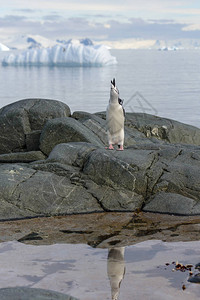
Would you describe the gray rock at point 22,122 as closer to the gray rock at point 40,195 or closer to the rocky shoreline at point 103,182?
the rocky shoreline at point 103,182

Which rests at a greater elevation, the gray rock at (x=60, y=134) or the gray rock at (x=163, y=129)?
the gray rock at (x=60, y=134)

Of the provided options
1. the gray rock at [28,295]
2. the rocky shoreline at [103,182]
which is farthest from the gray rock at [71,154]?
the gray rock at [28,295]

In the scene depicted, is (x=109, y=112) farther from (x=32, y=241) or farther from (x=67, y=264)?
(x=67, y=264)

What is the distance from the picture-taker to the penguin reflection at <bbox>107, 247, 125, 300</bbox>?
240 inches

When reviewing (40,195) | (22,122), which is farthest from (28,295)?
(22,122)

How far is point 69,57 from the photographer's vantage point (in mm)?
62531

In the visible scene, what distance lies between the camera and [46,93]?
50719 mm

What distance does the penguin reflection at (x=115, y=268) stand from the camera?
6.09m

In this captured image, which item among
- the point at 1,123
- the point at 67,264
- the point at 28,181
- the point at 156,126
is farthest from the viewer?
the point at 156,126

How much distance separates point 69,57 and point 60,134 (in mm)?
51601

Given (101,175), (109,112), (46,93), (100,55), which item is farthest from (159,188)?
(100,55)

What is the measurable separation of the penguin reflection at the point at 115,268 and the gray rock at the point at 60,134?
200 inches

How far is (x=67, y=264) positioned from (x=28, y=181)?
3252 millimetres

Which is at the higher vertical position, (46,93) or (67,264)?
(67,264)
